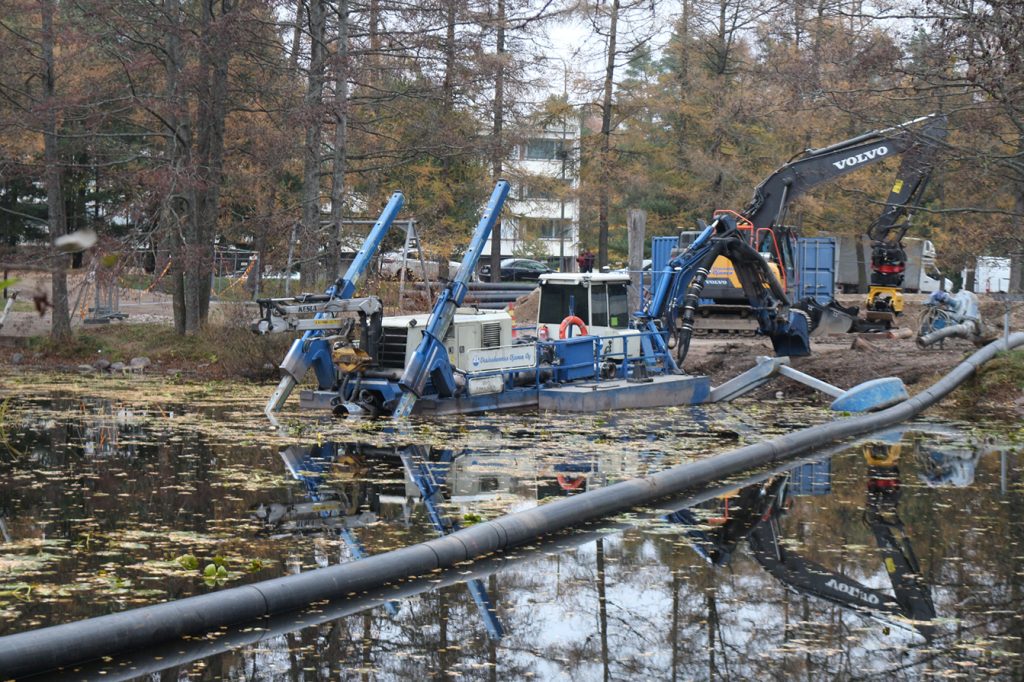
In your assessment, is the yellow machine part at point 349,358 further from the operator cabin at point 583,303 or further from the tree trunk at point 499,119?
the tree trunk at point 499,119

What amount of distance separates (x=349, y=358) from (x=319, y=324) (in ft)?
2.25

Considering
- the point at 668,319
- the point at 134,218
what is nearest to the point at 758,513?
the point at 668,319

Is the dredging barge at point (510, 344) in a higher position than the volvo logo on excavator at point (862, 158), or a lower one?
lower

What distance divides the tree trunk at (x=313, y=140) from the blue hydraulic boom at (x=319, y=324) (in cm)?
792

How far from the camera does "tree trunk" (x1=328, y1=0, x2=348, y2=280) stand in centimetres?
2744

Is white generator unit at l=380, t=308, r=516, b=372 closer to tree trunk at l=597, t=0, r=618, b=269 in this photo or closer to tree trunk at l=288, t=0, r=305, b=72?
tree trunk at l=288, t=0, r=305, b=72

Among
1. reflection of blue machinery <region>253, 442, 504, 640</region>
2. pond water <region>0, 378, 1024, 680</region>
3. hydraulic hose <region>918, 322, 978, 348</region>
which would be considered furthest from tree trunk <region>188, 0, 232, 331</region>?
hydraulic hose <region>918, 322, 978, 348</region>

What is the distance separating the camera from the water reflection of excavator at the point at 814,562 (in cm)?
898

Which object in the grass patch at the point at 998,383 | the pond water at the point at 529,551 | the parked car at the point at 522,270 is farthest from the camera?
the parked car at the point at 522,270

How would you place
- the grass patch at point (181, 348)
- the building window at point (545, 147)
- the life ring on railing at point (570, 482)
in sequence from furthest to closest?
the building window at point (545, 147), the grass patch at point (181, 348), the life ring on railing at point (570, 482)

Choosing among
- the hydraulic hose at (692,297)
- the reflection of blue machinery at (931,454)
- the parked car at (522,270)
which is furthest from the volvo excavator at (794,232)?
the parked car at (522,270)

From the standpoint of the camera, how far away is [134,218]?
2888 centimetres

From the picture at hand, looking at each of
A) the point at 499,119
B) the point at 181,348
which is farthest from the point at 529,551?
the point at 499,119

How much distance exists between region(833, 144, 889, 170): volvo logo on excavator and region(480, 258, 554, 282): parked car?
3265cm
